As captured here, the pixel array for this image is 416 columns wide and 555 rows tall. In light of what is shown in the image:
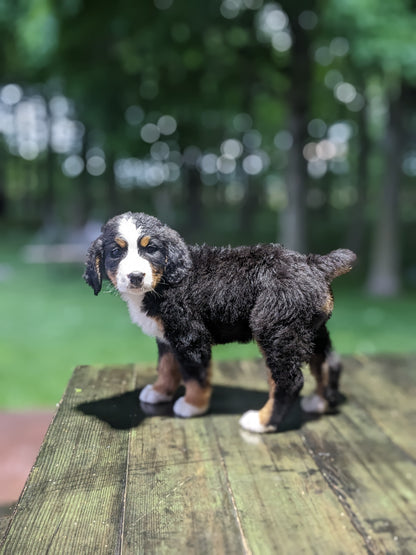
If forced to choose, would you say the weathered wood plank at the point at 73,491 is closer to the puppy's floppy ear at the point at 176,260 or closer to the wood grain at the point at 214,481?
the wood grain at the point at 214,481

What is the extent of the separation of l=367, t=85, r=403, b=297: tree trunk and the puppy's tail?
22.8 ft

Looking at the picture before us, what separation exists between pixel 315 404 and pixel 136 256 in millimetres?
1061

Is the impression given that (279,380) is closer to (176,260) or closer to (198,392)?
(198,392)

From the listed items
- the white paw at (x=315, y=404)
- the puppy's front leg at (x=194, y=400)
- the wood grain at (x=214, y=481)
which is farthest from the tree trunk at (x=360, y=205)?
the puppy's front leg at (x=194, y=400)

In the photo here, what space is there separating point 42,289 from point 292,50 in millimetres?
5300

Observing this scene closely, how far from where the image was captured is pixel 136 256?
1867 millimetres

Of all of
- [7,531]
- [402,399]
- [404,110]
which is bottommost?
[402,399]

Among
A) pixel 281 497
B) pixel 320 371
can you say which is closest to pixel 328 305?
pixel 320 371

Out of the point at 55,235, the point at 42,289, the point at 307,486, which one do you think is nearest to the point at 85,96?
the point at 42,289

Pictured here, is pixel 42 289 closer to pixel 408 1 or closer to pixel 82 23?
pixel 82 23

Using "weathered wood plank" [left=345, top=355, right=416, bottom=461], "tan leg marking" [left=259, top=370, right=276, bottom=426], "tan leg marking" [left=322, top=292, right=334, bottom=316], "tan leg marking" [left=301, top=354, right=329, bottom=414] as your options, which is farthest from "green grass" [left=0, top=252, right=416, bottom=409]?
"tan leg marking" [left=322, top=292, right=334, bottom=316]

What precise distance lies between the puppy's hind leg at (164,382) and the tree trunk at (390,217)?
270 inches

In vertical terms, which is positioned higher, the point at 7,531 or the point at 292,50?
the point at 292,50

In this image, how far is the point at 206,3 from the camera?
23.0ft
